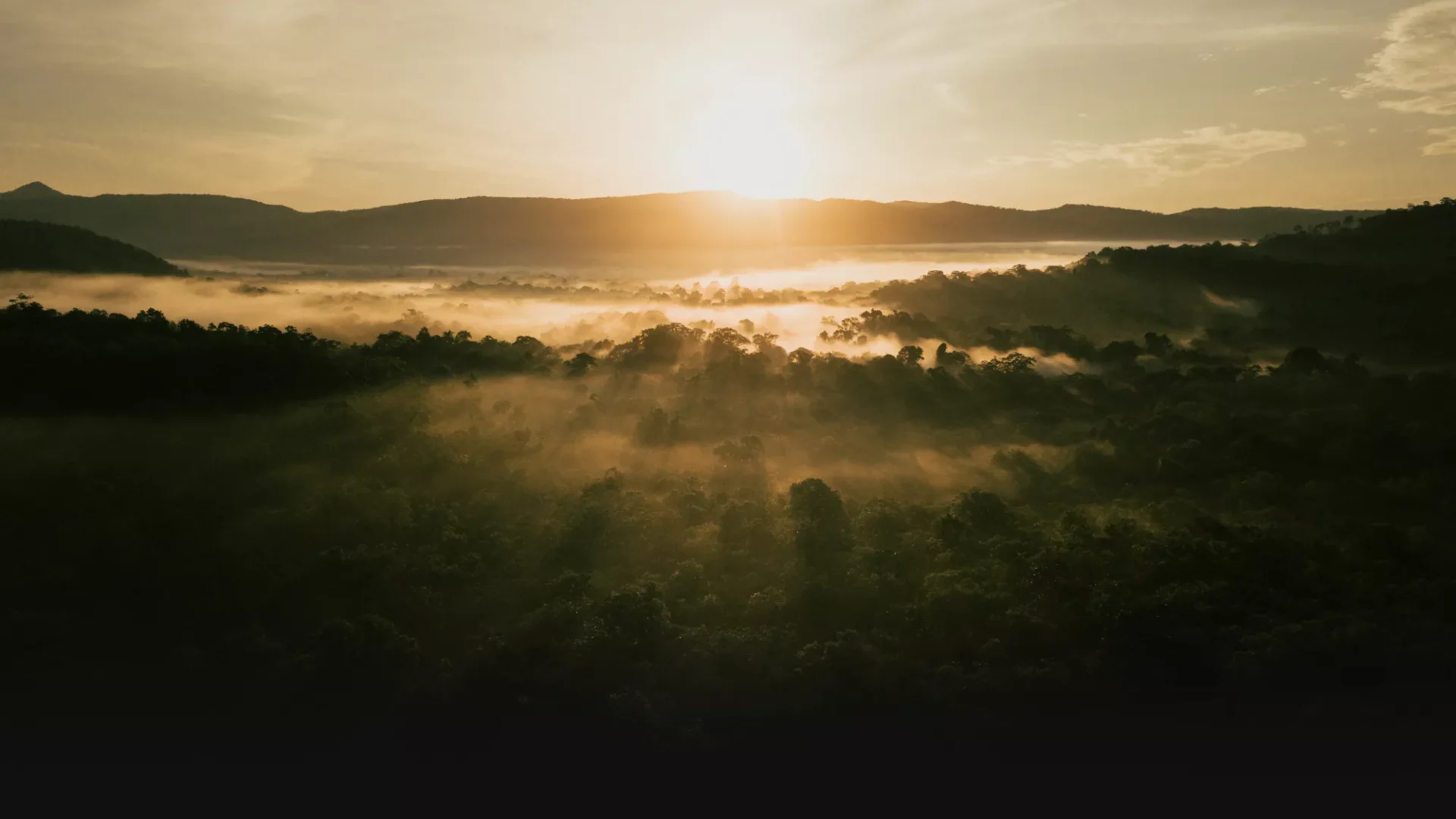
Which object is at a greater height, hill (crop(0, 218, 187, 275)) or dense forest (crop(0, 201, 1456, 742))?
hill (crop(0, 218, 187, 275))

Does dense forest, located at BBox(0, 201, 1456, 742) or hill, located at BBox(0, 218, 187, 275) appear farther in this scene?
hill, located at BBox(0, 218, 187, 275)

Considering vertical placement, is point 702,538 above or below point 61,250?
below

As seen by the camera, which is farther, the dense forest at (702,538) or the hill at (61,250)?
the hill at (61,250)

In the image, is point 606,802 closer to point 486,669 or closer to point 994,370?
point 486,669

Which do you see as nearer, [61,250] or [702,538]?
[702,538]

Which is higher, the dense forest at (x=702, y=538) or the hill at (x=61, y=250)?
the hill at (x=61, y=250)
